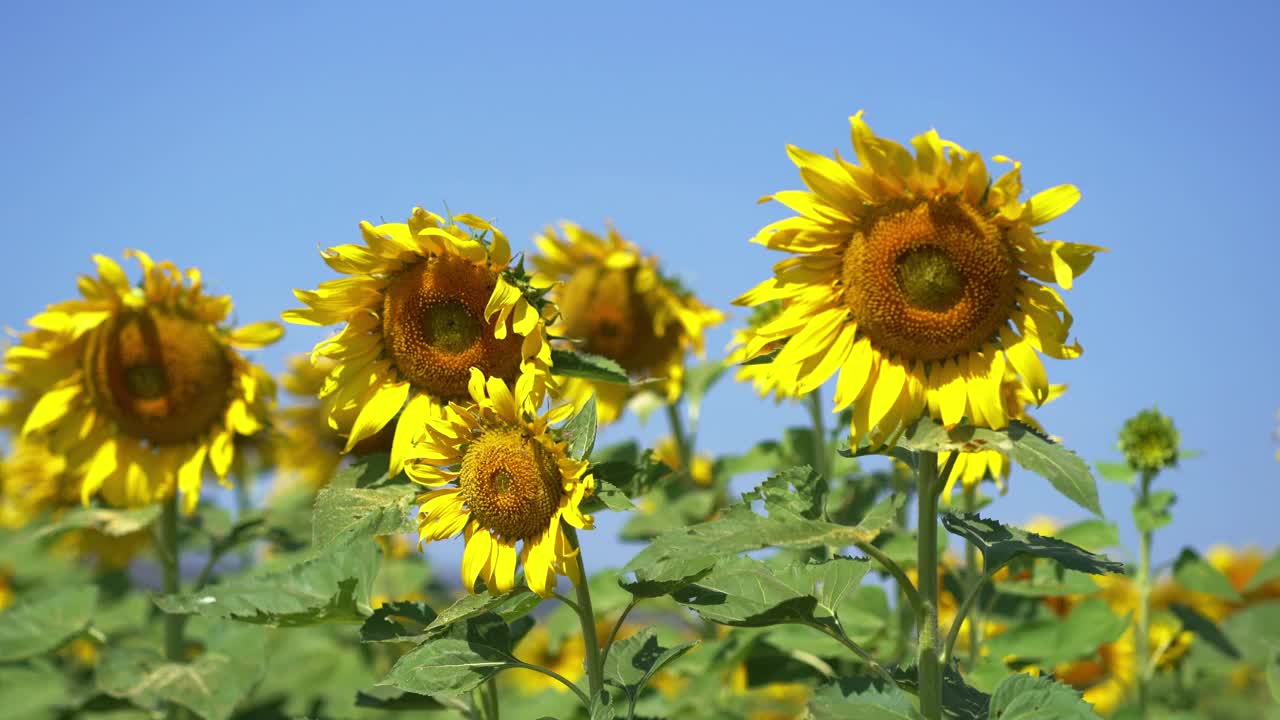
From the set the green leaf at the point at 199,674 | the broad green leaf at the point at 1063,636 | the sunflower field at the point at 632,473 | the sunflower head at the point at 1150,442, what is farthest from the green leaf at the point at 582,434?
the sunflower head at the point at 1150,442

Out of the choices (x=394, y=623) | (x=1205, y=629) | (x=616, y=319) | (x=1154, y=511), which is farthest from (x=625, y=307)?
(x=394, y=623)

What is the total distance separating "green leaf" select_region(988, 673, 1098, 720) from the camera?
2629 millimetres

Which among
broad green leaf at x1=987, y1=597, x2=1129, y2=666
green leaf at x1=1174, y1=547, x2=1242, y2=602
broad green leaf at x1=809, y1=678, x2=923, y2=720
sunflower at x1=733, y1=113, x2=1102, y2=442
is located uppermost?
sunflower at x1=733, y1=113, x2=1102, y2=442

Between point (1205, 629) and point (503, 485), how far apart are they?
150 inches

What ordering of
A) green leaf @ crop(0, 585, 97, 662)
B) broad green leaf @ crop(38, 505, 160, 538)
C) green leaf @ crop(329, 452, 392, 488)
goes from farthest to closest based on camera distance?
broad green leaf @ crop(38, 505, 160, 538) < green leaf @ crop(0, 585, 97, 662) < green leaf @ crop(329, 452, 392, 488)

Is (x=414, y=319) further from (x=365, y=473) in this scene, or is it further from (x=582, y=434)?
(x=582, y=434)

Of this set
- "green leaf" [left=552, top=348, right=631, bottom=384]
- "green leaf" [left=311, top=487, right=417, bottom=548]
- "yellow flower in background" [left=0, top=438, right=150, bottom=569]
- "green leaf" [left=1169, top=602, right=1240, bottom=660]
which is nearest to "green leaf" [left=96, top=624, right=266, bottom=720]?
"green leaf" [left=311, top=487, right=417, bottom=548]

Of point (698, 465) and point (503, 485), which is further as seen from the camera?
point (698, 465)

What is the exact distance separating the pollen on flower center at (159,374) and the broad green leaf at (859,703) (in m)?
3.29

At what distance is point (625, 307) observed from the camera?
6.45 metres

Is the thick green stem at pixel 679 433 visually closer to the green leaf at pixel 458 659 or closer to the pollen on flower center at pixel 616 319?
the pollen on flower center at pixel 616 319

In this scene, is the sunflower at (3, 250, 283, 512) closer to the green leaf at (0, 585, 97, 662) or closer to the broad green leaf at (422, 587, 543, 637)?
the green leaf at (0, 585, 97, 662)

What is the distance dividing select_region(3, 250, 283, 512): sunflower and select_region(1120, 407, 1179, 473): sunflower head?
362 centimetres

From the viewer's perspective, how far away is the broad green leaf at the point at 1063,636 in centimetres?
453
